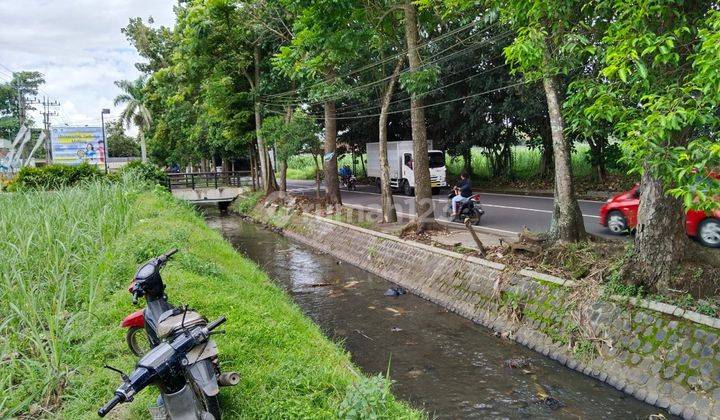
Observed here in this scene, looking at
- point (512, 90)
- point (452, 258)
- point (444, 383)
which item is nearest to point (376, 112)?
point (512, 90)

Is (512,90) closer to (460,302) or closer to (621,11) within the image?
(460,302)

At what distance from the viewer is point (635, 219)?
11.1 metres

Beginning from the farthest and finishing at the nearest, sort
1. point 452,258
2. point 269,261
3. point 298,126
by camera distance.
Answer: point 298,126 → point 269,261 → point 452,258

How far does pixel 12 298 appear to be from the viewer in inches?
194

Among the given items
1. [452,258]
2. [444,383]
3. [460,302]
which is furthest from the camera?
[452,258]

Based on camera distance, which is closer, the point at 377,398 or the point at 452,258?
the point at 377,398

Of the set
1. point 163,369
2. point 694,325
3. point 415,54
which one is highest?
point 415,54

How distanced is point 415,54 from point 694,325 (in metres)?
9.19

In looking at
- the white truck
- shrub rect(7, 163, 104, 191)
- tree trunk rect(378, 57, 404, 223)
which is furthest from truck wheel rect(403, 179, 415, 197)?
shrub rect(7, 163, 104, 191)

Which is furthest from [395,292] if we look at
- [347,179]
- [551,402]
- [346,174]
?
[346,174]

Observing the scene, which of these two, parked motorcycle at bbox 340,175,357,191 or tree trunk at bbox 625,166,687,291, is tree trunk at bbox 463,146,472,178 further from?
tree trunk at bbox 625,166,687,291

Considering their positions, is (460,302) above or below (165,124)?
below

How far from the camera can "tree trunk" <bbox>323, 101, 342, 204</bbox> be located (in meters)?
20.4

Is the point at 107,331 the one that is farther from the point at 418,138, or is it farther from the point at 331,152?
the point at 331,152
